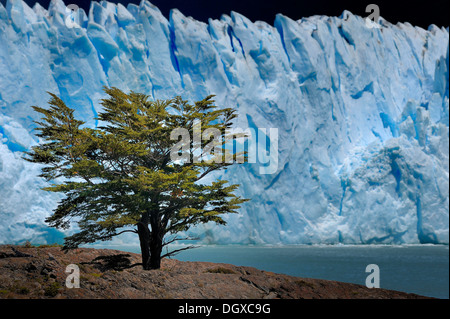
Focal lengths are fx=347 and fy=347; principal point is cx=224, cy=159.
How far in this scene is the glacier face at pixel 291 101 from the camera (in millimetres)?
30938

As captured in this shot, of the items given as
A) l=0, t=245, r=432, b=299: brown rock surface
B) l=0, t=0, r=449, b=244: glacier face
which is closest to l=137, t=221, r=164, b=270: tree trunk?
l=0, t=245, r=432, b=299: brown rock surface

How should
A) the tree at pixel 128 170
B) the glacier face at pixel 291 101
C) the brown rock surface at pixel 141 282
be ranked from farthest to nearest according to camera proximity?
the glacier face at pixel 291 101
the tree at pixel 128 170
the brown rock surface at pixel 141 282

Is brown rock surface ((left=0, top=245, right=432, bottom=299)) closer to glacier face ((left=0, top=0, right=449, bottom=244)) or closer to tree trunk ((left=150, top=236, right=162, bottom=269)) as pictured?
tree trunk ((left=150, top=236, right=162, bottom=269))

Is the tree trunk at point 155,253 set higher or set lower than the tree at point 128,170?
lower

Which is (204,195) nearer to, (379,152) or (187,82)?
(187,82)

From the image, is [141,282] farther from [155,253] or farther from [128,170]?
[128,170]

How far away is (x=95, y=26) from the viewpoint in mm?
31172

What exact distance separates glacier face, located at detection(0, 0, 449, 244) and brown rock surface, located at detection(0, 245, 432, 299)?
71.4 ft

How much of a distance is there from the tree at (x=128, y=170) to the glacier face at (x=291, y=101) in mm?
21949

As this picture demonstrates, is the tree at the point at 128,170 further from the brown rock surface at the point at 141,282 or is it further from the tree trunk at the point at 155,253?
the brown rock surface at the point at 141,282

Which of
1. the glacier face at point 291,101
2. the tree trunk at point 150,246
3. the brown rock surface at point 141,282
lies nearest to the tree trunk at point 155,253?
the tree trunk at point 150,246

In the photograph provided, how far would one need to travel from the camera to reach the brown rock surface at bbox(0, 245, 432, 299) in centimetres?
660

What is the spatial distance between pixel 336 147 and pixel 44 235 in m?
27.6
